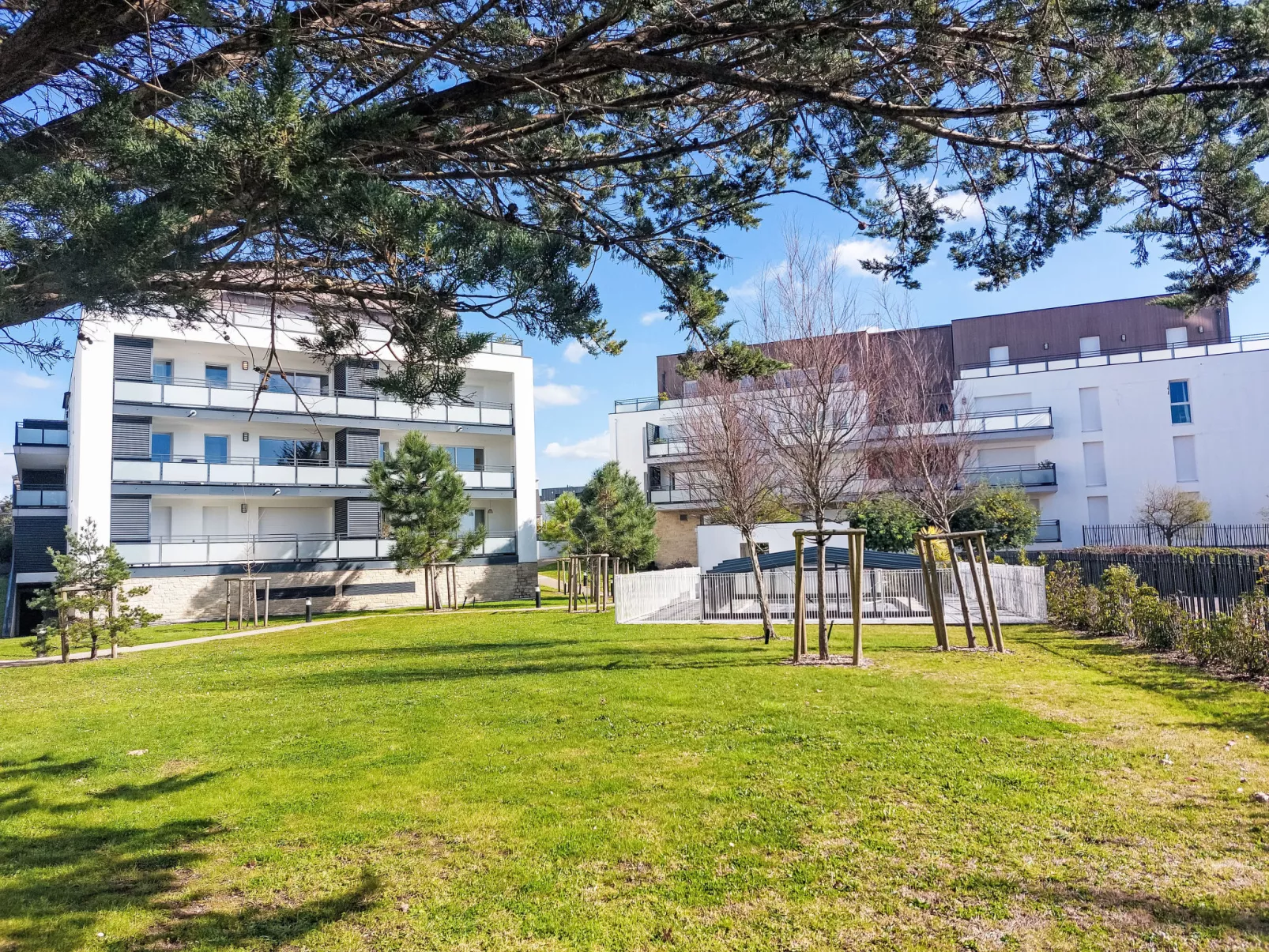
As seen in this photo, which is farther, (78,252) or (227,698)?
(227,698)

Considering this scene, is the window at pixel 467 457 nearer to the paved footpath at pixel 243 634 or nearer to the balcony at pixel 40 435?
the paved footpath at pixel 243 634

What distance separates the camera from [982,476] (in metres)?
31.4

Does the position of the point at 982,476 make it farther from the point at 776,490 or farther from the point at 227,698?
the point at 227,698

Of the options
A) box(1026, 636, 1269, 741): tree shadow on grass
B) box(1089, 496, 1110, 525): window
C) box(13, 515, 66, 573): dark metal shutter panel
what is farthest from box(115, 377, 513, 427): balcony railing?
box(1089, 496, 1110, 525): window

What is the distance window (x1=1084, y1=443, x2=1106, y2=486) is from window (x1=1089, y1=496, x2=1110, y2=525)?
2.12 ft

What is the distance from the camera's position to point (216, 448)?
2897cm

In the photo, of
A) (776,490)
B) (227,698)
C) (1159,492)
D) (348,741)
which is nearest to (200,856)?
(348,741)

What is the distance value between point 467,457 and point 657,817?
30347 millimetres

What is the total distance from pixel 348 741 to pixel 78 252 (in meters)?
5.67

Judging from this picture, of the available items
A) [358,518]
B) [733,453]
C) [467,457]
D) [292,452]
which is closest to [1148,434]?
[733,453]

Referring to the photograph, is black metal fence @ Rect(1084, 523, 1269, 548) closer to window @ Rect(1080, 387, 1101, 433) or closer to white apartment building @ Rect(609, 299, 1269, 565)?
white apartment building @ Rect(609, 299, 1269, 565)

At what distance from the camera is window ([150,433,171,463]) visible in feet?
91.1

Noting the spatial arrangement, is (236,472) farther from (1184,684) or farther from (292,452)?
(1184,684)

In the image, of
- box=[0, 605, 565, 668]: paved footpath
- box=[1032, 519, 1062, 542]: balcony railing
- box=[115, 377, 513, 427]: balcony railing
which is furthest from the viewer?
box=[1032, 519, 1062, 542]: balcony railing
